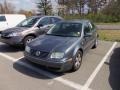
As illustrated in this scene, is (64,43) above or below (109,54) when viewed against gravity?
above

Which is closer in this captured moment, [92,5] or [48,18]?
[48,18]

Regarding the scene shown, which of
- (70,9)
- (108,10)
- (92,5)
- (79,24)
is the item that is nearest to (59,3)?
(70,9)

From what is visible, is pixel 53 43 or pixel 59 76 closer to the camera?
pixel 59 76

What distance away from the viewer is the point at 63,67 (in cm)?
548

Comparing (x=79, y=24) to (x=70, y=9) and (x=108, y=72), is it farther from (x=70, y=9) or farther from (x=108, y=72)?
(x=70, y=9)

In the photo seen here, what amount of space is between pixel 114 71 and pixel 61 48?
6.67ft

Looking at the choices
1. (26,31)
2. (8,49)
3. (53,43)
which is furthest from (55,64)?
(8,49)

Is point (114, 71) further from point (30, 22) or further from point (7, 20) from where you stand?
point (7, 20)

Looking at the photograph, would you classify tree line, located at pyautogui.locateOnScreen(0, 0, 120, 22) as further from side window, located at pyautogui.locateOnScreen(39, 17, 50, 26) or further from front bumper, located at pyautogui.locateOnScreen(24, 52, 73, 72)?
front bumper, located at pyautogui.locateOnScreen(24, 52, 73, 72)

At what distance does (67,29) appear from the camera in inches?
280

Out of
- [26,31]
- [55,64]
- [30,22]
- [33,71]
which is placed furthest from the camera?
[30,22]

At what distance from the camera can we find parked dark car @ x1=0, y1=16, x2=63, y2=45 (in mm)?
8297

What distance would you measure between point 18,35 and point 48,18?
243 centimetres

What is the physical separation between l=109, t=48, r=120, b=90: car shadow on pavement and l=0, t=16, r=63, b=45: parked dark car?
3.76 meters
